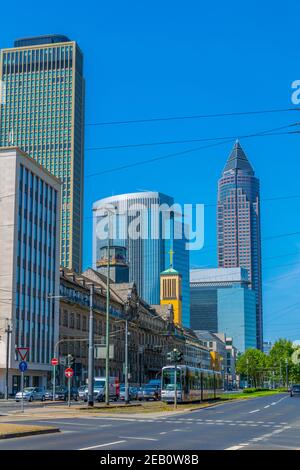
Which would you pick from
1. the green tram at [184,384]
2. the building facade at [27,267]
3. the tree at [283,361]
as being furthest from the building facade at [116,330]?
the tree at [283,361]

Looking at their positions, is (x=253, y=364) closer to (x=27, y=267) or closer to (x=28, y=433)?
(x=27, y=267)

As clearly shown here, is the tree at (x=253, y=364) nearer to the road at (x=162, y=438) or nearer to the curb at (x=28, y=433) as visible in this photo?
the road at (x=162, y=438)

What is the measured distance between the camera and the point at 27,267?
88500 millimetres

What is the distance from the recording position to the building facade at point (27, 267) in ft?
273

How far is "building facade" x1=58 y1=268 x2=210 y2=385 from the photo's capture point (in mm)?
99438

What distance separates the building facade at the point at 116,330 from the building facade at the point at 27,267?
3395 millimetres

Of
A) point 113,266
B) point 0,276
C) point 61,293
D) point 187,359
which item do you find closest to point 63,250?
point 113,266

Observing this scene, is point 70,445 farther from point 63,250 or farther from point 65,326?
point 63,250

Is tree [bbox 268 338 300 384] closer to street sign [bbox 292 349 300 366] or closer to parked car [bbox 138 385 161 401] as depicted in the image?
street sign [bbox 292 349 300 366]

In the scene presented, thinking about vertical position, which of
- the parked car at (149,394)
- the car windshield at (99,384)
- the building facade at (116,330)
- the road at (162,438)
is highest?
the building facade at (116,330)

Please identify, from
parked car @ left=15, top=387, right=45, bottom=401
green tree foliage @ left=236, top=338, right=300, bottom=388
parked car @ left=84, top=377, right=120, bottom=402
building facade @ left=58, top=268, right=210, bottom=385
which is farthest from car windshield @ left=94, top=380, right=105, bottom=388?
green tree foliage @ left=236, top=338, right=300, bottom=388

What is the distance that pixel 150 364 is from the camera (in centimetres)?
13788

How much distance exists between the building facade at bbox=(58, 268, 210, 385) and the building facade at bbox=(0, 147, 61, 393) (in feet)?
11.1
